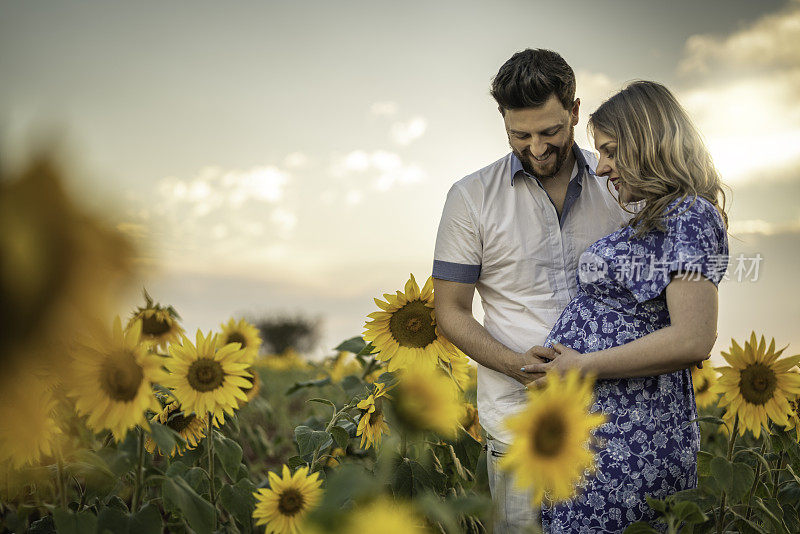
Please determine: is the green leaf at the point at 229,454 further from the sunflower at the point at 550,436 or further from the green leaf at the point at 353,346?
the sunflower at the point at 550,436

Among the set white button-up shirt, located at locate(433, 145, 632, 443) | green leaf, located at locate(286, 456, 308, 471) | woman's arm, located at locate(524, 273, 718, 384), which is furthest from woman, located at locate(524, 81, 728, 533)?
green leaf, located at locate(286, 456, 308, 471)

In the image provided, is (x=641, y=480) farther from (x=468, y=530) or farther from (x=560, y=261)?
(x=560, y=261)

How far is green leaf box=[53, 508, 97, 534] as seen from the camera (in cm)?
129

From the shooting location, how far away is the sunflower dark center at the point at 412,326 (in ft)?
7.16

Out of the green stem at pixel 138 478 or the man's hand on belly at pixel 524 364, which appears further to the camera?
the man's hand on belly at pixel 524 364

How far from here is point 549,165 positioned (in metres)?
2.34

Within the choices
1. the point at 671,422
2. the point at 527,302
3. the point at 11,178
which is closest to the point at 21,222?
the point at 11,178

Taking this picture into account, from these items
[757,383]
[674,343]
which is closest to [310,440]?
[674,343]

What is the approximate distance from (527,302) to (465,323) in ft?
0.97

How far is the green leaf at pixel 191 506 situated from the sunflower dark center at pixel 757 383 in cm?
156

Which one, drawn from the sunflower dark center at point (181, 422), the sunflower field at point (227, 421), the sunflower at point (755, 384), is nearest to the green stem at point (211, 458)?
the sunflower field at point (227, 421)

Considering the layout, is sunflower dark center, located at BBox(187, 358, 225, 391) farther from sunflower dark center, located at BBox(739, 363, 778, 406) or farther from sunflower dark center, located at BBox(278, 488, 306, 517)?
sunflower dark center, located at BBox(739, 363, 778, 406)

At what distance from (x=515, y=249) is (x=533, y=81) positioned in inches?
22.1

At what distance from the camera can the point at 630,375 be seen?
1.65 metres
